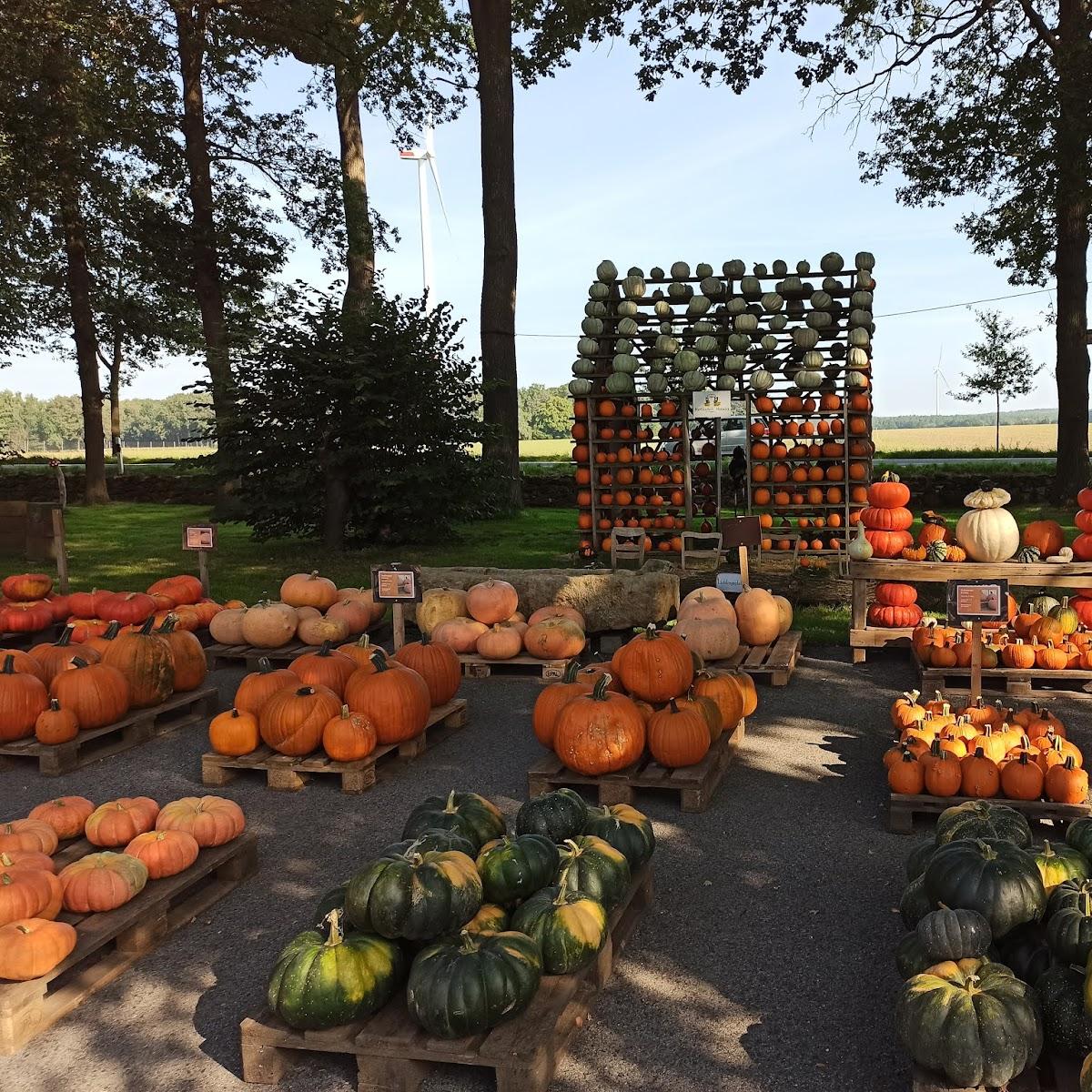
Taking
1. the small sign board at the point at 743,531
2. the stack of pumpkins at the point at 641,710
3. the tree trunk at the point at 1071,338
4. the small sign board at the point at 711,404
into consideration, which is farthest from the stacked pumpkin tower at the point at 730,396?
the stack of pumpkins at the point at 641,710

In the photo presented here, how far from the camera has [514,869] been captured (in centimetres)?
345

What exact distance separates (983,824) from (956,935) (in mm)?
800

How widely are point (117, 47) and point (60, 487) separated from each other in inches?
482

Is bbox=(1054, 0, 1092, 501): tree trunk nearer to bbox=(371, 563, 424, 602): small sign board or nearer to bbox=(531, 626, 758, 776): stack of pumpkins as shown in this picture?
bbox=(531, 626, 758, 776): stack of pumpkins

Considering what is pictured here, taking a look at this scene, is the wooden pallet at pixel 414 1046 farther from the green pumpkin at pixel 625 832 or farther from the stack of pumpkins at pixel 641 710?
the stack of pumpkins at pixel 641 710

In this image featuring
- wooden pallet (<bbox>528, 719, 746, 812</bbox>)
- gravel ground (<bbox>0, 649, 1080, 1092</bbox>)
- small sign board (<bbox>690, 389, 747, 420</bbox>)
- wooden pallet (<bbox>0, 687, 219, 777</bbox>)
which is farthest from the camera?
small sign board (<bbox>690, 389, 747, 420</bbox>)

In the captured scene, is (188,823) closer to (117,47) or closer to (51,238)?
(117,47)

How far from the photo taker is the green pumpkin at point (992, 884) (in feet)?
10.4

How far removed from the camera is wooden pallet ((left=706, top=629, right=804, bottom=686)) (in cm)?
760

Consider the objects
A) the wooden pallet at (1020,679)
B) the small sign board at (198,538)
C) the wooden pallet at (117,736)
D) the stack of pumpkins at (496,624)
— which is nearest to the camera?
the wooden pallet at (117,736)

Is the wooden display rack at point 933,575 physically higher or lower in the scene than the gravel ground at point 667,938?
higher

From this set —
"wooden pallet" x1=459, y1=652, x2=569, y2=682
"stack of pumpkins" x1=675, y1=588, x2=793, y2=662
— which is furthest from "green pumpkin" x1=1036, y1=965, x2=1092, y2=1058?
"wooden pallet" x1=459, y1=652, x2=569, y2=682

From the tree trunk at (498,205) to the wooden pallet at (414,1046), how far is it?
1467cm

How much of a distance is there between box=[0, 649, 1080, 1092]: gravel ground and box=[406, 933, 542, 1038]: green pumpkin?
256 millimetres
